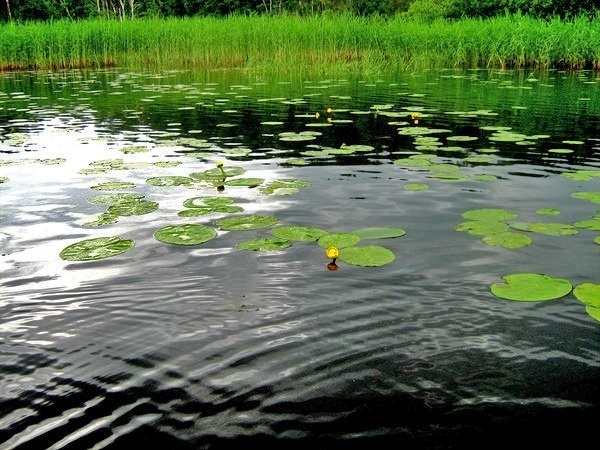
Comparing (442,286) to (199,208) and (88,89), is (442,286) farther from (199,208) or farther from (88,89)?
(88,89)

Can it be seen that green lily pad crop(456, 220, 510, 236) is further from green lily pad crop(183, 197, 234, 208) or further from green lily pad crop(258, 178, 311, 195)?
green lily pad crop(183, 197, 234, 208)

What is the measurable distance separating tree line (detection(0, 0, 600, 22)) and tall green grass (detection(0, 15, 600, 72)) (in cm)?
191

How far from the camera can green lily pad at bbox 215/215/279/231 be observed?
335cm

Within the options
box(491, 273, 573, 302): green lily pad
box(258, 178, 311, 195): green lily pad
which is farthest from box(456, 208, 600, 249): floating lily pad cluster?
box(258, 178, 311, 195): green lily pad

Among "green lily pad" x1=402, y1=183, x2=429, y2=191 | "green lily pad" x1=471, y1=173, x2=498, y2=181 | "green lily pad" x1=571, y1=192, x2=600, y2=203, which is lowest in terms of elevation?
"green lily pad" x1=571, y1=192, x2=600, y2=203

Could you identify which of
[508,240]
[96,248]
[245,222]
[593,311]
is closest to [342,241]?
[245,222]

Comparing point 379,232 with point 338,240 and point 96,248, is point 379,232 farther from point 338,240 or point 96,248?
point 96,248

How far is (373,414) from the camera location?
1.66 metres

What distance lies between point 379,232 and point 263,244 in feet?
2.45

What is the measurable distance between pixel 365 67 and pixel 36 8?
24891 mm

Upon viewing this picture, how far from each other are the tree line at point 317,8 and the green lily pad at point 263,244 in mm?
15896

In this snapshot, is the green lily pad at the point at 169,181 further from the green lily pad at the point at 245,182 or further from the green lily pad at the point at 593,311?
the green lily pad at the point at 593,311

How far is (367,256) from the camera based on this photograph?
112 inches

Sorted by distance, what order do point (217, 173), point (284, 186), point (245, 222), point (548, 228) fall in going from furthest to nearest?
point (217, 173) → point (284, 186) → point (245, 222) → point (548, 228)
